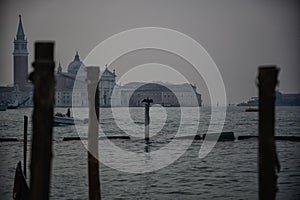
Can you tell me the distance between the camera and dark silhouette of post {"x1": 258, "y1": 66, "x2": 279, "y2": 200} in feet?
14.5

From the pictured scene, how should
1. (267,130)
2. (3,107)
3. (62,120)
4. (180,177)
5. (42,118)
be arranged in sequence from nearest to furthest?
(42,118) → (267,130) → (180,177) → (62,120) → (3,107)

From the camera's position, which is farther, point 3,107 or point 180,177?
point 3,107

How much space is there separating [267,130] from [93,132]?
2.39 meters

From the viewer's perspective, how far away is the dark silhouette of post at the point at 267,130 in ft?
14.5

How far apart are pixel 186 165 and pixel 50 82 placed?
1423 centimetres

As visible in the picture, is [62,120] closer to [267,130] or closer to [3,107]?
[267,130]

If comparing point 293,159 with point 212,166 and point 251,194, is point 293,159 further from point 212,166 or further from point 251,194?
point 251,194

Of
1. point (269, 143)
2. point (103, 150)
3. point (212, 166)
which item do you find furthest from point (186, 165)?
point (269, 143)

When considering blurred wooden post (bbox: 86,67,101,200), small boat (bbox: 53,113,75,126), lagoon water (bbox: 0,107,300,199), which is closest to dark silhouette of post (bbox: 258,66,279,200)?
blurred wooden post (bbox: 86,67,101,200)

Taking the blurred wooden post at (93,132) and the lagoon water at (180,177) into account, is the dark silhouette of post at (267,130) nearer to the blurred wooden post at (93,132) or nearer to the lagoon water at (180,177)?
the blurred wooden post at (93,132)

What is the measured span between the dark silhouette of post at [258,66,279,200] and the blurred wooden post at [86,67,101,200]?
2.22m

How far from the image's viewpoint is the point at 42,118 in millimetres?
3836

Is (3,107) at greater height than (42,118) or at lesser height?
lesser

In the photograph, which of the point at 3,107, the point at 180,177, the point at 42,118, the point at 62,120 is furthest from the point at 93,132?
the point at 3,107
